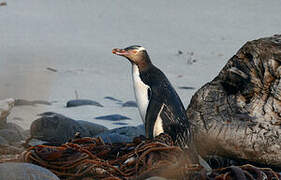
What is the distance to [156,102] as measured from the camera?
3.88 metres

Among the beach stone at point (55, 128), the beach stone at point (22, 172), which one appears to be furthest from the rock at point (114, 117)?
the beach stone at point (22, 172)

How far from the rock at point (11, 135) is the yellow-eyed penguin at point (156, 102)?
1.38 metres

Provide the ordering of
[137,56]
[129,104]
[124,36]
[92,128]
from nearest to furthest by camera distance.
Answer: [137,56] → [92,128] → [129,104] → [124,36]

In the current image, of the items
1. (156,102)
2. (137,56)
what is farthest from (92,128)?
(156,102)

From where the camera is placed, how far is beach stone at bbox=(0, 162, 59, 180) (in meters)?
1.82

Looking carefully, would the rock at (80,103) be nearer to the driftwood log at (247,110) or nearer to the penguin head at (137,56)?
the penguin head at (137,56)

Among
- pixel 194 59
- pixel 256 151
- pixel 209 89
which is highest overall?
pixel 209 89

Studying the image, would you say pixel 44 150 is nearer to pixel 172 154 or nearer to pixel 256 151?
pixel 172 154

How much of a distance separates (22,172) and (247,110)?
2484 mm

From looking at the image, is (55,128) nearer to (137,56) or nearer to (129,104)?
(137,56)

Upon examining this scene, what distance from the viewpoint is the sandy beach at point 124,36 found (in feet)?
30.0

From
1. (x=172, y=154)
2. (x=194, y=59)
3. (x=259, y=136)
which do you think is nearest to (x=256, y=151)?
(x=259, y=136)

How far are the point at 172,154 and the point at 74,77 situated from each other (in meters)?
7.50

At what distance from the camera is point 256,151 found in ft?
12.6
